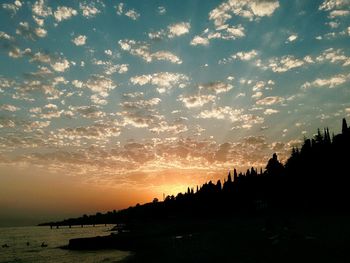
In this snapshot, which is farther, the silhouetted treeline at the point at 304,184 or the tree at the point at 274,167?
the tree at the point at 274,167

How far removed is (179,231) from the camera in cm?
9456

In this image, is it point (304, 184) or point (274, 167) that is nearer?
point (304, 184)

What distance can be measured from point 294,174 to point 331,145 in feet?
41.3

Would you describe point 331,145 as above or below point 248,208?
above

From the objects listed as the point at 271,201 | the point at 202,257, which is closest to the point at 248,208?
the point at 271,201

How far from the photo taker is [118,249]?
74250mm

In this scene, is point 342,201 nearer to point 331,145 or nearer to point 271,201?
point 331,145

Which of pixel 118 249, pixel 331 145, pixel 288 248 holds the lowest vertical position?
pixel 118 249

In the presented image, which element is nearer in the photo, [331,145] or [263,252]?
[263,252]

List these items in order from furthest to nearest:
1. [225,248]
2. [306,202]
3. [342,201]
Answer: [306,202], [342,201], [225,248]

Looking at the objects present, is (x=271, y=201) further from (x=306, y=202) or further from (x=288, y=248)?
(x=288, y=248)

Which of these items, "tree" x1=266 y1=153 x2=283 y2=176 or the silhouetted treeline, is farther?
"tree" x1=266 y1=153 x2=283 y2=176

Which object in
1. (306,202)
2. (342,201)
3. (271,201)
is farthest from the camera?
(271,201)

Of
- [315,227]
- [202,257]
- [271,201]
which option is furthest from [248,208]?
[202,257]
